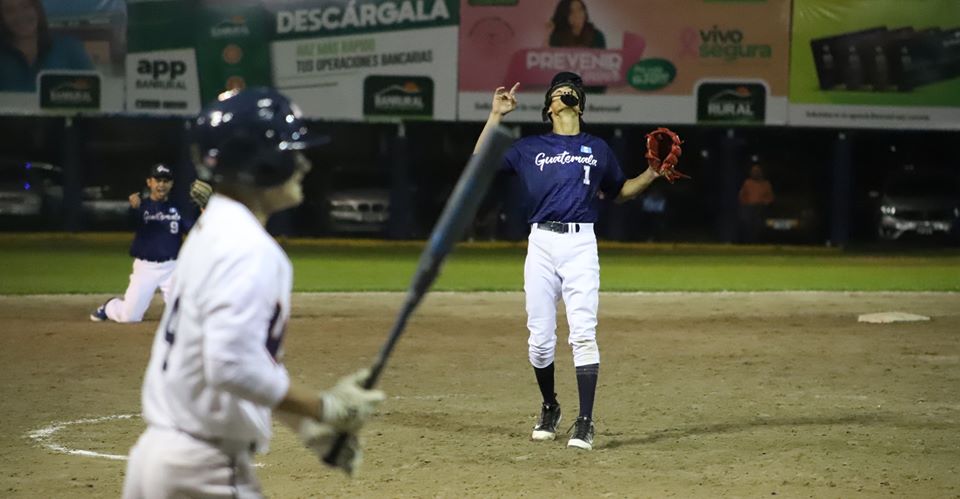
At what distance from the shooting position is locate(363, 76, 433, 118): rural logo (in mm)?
29703

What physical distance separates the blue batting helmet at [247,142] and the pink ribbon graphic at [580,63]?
26.3m

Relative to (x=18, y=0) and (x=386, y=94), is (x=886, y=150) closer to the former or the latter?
(x=386, y=94)

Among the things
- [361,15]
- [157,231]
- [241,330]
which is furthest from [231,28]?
[241,330]

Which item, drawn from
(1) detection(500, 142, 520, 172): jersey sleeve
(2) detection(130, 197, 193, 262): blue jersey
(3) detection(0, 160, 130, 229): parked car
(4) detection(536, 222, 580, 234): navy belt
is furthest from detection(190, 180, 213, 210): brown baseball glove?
(3) detection(0, 160, 130, 229): parked car

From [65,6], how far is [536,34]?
10.5m

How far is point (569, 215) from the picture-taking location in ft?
27.0

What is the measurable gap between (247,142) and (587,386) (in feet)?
15.9

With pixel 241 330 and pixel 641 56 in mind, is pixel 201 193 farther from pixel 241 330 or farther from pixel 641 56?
pixel 641 56

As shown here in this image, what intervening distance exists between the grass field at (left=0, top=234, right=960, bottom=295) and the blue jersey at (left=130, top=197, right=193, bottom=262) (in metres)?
3.61

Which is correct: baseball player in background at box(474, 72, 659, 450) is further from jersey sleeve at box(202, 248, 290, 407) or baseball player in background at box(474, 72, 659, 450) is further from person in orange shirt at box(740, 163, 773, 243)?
person in orange shirt at box(740, 163, 773, 243)

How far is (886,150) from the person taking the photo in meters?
33.0

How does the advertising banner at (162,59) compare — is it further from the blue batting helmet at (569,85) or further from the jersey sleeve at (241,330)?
the jersey sleeve at (241,330)

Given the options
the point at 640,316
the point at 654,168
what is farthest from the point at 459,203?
the point at 640,316

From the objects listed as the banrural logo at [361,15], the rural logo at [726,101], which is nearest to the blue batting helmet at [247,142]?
the banrural logo at [361,15]
